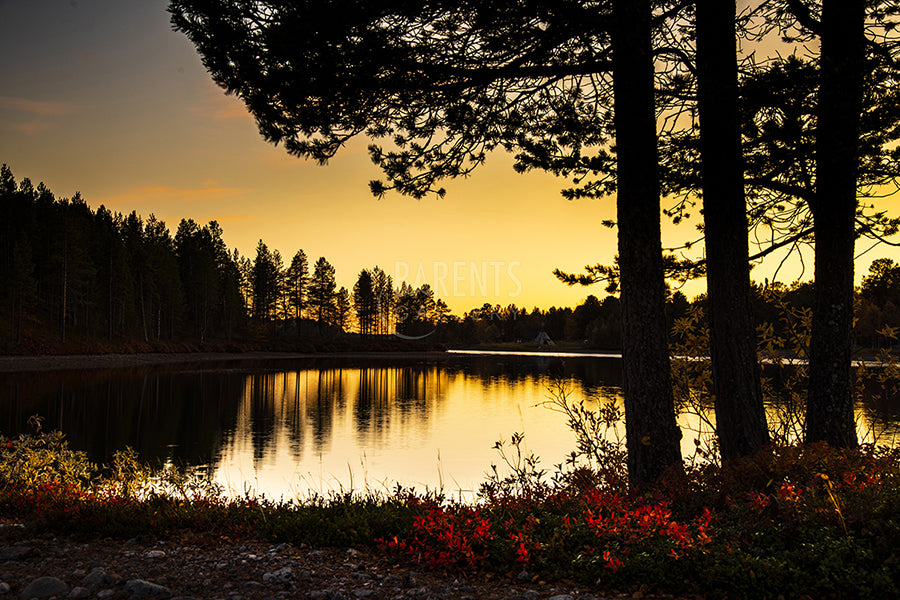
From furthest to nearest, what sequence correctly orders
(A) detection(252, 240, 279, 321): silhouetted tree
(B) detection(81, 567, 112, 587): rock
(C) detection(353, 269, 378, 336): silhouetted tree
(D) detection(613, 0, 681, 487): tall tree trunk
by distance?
(C) detection(353, 269, 378, 336): silhouetted tree
(A) detection(252, 240, 279, 321): silhouetted tree
(D) detection(613, 0, 681, 487): tall tree trunk
(B) detection(81, 567, 112, 587): rock

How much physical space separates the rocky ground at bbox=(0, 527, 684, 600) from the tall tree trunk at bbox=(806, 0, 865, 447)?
14.0 feet

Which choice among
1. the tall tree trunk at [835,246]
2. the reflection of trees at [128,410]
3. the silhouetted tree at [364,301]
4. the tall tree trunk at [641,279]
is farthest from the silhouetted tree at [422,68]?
the silhouetted tree at [364,301]

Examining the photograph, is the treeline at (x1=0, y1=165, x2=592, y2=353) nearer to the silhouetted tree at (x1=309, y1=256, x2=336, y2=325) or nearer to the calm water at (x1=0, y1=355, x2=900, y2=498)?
the silhouetted tree at (x1=309, y1=256, x2=336, y2=325)

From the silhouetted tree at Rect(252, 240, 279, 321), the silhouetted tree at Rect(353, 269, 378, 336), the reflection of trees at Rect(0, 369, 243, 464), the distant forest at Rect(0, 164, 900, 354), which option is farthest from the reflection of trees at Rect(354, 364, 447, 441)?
the silhouetted tree at Rect(353, 269, 378, 336)

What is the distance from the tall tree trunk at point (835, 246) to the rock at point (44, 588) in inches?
298

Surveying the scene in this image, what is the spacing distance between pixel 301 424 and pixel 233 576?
21.3 m

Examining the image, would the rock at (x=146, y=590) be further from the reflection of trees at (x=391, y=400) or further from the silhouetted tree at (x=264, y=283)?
the silhouetted tree at (x=264, y=283)

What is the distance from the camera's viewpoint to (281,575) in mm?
4418

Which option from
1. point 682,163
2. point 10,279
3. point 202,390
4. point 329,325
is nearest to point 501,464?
point 682,163

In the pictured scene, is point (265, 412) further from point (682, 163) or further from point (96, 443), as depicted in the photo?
point (682, 163)

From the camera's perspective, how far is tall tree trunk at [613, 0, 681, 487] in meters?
6.48

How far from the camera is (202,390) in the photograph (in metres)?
35.8

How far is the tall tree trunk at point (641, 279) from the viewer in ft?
21.3

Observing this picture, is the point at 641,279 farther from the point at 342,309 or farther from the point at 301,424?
the point at 342,309
